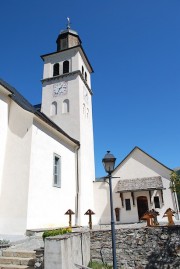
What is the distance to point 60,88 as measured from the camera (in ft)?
74.6

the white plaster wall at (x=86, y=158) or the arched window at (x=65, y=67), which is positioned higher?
the arched window at (x=65, y=67)

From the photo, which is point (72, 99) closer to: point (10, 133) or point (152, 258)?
point (10, 133)

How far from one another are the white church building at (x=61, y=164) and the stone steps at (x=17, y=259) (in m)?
Result: 3.56

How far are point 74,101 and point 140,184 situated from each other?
31.4 ft

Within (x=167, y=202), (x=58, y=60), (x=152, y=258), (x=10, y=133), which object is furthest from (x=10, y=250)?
(x=58, y=60)

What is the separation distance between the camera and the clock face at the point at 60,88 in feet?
73.6

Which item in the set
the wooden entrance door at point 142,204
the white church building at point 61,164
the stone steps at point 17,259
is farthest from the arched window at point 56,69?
the stone steps at point 17,259

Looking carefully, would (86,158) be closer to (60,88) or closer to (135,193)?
(135,193)

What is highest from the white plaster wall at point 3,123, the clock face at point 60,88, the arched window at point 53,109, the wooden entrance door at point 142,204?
the clock face at point 60,88

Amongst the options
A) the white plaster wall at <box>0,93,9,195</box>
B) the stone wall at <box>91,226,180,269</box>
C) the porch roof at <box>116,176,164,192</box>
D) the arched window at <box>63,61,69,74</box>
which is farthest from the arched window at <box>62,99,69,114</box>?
the stone wall at <box>91,226,180,269</box>

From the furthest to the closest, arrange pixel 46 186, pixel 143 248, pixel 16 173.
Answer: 1. pixel 46 186
2. pixel 16 173
3. pixel 143 248

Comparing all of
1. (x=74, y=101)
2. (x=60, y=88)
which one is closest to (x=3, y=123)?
(x=74, y=101)

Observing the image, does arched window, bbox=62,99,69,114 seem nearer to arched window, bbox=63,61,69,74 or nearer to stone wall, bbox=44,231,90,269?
arched window, bbox=63,61,69,74

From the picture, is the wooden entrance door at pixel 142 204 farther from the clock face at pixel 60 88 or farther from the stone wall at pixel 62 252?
the stone wall at pixel 62 252
